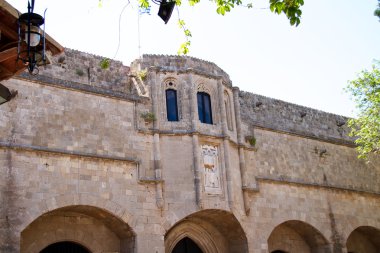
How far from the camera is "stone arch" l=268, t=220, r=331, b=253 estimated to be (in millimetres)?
19047

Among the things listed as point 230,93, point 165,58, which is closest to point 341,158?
point 230,93

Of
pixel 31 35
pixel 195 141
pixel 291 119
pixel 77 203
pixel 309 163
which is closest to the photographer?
pixel 31 35

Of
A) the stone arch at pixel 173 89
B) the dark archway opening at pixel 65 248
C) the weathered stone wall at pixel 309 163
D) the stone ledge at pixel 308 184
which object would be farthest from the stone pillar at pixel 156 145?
the stone ledge at pixel 308 184

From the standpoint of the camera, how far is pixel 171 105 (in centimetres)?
1688

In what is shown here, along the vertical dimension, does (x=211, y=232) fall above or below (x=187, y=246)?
above

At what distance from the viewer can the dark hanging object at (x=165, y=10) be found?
7.30m

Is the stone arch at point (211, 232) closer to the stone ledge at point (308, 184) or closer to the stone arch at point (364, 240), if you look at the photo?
the stone ledge at point (308, 184)

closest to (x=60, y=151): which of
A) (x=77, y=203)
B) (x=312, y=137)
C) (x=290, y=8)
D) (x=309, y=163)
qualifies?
(x=77, y=203)

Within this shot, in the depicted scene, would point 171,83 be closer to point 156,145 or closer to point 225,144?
point 156,145

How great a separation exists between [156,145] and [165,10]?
896 cm

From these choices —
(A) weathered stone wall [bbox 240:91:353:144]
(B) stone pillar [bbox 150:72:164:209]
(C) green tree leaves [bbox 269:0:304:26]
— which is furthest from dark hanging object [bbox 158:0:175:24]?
(A) weathered stone wall [bbox 240:91:353:144]

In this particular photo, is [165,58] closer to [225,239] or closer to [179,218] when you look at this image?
[179,218]

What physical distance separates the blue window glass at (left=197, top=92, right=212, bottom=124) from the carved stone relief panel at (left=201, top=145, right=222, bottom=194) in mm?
950

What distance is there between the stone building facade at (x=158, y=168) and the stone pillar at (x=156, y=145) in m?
0.04
